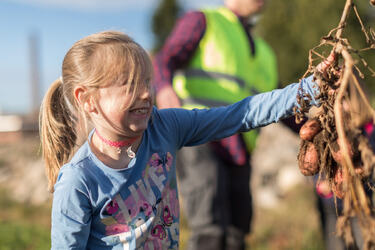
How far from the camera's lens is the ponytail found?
1.79 m

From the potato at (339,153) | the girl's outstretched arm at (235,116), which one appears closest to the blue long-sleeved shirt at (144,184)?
the girl's outstretched arm at (235,116)

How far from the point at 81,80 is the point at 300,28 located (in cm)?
1667

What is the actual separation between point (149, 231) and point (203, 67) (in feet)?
4.83

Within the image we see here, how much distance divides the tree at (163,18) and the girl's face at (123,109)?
2501 centimetres

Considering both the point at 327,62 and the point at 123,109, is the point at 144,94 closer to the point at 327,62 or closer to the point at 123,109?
the point at 123,109

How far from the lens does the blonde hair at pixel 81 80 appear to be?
1.58 metres

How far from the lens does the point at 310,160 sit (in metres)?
1.52

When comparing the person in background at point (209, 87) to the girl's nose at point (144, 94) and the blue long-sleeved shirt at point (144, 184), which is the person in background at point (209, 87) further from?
the girl's nose at point (144, 94)

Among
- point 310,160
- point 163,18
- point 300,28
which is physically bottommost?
point 310,160

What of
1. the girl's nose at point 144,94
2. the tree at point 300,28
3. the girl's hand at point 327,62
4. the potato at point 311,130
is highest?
the tree at point 300,28

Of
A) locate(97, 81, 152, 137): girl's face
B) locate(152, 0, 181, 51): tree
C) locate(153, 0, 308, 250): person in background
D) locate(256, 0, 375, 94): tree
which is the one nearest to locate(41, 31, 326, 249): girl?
locate(97, 81, 152, 137): girl's face

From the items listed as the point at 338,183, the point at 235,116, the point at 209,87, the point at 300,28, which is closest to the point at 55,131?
the point at 235,116

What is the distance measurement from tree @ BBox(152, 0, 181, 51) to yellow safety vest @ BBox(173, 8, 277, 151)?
931 inches

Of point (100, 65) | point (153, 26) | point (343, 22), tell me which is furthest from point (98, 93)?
point (153, 26)
